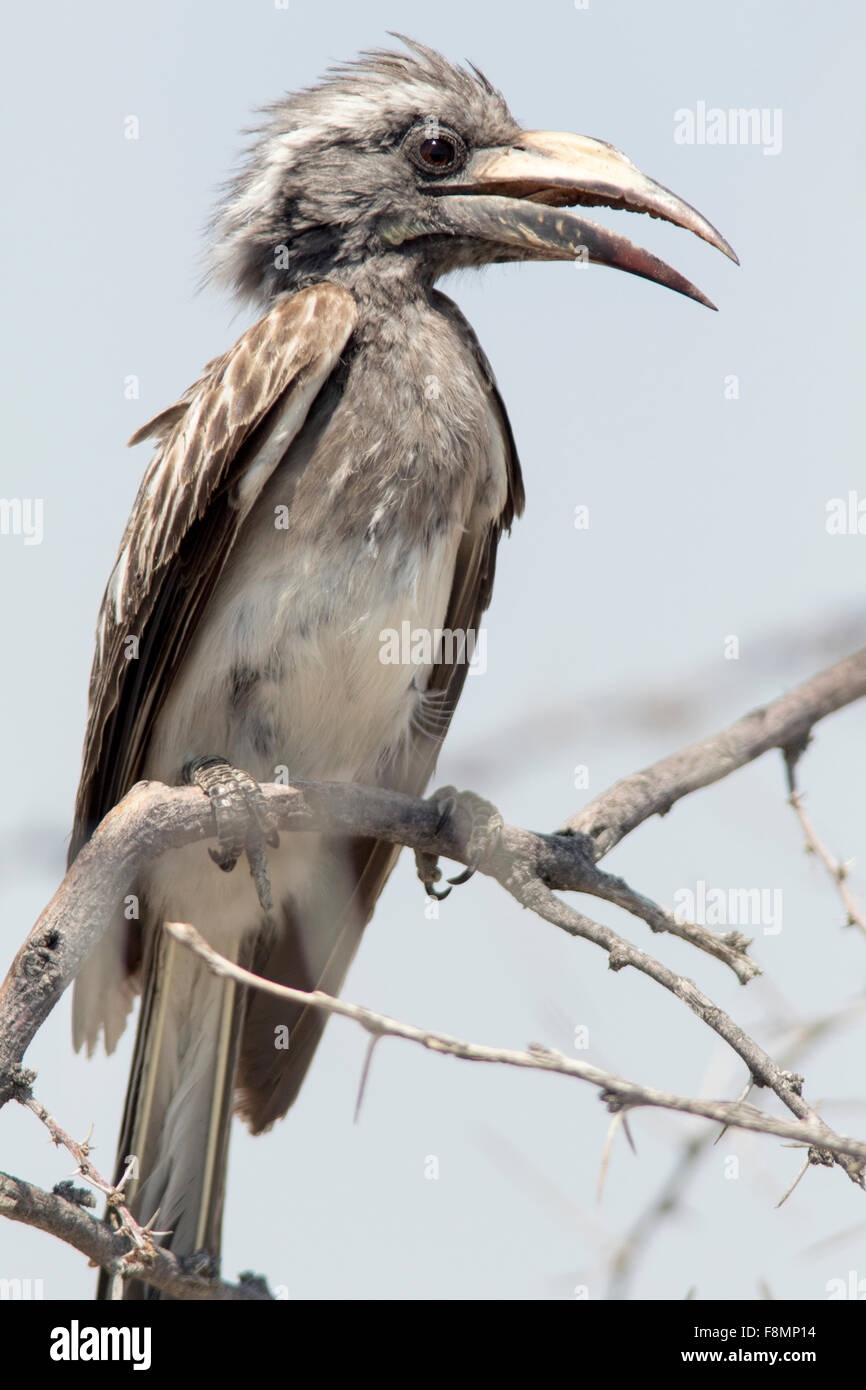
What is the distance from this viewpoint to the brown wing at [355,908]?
4.41 meters

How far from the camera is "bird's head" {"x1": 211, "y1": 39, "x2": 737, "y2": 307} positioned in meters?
4.41

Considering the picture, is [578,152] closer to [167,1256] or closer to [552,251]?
[552,251]

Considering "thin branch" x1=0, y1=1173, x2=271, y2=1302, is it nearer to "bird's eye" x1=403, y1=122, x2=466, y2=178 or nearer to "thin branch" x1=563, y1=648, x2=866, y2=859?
"thin branch" x1=563, y1=648, x2=866, y2=859

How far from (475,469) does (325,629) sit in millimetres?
739

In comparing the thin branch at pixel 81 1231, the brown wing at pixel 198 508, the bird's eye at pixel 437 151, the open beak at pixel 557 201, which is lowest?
the thin branch at pixel 81 1231

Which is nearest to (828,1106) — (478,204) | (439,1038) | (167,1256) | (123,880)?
(439,1038)

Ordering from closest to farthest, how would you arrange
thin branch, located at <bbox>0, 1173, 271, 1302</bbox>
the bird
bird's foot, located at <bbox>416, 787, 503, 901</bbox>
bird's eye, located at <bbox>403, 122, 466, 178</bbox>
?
thin branch, located at <bbox>0, 1173, 271, 1302</bbox> → bird's foot, located at <bbox>416, 787, 503, 901</bbox> → the bird → bird's eye, located at <bbox>403, 122, 466, 178</bbox>

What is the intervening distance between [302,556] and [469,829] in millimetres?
903

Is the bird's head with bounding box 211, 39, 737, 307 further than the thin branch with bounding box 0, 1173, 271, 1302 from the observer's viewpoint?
Yes

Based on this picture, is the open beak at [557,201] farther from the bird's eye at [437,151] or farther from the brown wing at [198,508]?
the brown wing at [198,508]

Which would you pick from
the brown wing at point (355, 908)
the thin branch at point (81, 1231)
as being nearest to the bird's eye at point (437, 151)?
the brown wing at point (355, 908)

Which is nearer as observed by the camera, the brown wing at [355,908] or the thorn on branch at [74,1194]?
the thorn on branch at [74,1194]

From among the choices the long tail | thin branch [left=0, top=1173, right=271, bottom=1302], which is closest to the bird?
the long tail

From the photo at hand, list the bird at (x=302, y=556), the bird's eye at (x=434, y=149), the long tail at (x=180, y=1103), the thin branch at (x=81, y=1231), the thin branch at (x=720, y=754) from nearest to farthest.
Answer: the thin branch at (x=81, y=1231) → the thin branch at (x=720, y=754) → the long tail at (x=180, y=1103) → the bird at (x=302, y=556) → the bird's eye at (x=434, y=149)
